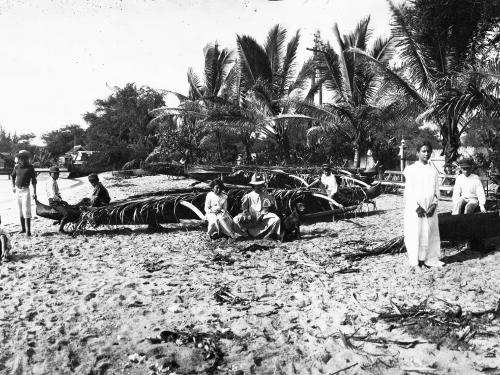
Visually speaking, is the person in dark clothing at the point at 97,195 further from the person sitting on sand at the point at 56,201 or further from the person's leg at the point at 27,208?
the person's leg at the point at 27,208

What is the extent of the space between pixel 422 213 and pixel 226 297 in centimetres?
253

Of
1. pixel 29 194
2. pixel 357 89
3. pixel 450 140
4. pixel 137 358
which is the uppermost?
pixel 357 89

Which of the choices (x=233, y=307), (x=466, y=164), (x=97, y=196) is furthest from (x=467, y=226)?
(x=97, y=196)

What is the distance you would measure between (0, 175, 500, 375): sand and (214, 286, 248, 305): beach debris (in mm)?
46

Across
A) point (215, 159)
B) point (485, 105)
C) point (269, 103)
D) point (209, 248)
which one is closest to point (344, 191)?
point (485, 105)

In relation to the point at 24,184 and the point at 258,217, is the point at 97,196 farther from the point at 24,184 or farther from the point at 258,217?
the point at 258,217

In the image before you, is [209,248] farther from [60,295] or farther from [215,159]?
[215,159]

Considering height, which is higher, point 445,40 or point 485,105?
point 445,40

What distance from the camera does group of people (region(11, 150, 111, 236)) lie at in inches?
313

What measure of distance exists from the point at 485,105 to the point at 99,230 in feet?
26.5

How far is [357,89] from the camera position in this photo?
15195 mm

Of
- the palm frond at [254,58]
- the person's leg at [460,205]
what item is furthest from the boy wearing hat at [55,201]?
the palm frond at [254,58]

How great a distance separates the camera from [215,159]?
87.1 feet

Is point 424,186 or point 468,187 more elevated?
point 424,186
